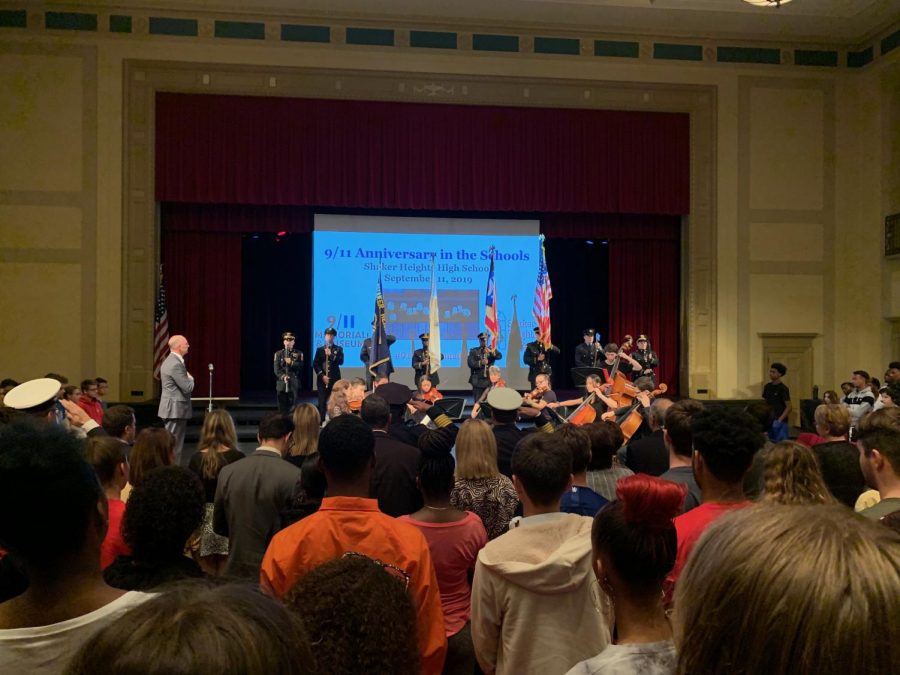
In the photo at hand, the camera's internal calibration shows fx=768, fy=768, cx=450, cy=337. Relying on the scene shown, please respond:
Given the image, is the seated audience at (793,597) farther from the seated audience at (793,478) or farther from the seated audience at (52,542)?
the seated audience at (793,478)

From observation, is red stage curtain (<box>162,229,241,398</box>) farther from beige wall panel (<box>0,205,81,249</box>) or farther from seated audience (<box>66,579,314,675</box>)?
seated audience (<box>66,579,314,675</box>)

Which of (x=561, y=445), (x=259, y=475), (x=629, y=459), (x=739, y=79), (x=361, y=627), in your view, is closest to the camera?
(x=361, y=627)

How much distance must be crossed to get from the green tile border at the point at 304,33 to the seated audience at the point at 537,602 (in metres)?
11.5

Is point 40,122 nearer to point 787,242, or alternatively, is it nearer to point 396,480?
point 396,480

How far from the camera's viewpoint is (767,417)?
5.03 metres

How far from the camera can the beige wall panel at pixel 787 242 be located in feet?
42.9

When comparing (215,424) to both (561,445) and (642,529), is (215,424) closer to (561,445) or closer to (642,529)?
(561,445)

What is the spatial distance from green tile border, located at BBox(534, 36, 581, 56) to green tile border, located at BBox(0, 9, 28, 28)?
781 centimetres

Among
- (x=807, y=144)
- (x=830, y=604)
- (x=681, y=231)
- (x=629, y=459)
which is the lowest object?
(x=629, y=459)

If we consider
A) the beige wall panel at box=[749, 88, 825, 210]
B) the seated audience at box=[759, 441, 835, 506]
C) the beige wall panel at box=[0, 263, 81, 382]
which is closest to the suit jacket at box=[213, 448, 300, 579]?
the seated audience at box=[759, 441, 835, 506]

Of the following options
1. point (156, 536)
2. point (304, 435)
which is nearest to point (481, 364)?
point (304, 435)

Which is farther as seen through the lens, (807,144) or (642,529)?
(807,144)

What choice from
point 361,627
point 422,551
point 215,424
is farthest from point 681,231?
point 361,627

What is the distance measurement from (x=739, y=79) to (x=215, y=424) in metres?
12.0
